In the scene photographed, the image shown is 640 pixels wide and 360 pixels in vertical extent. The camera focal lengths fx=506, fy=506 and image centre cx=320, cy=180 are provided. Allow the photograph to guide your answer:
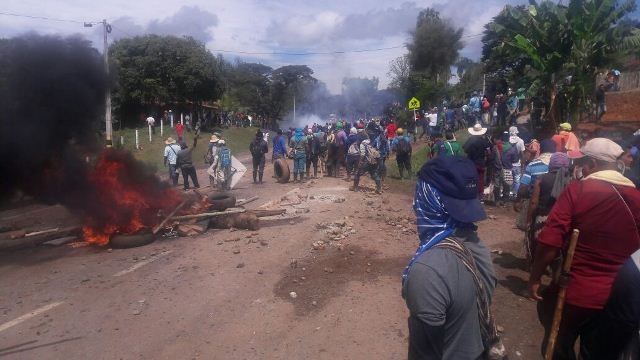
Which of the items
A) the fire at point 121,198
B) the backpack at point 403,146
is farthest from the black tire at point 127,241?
the backpack at point 403,146

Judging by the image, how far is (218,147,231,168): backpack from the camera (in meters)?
14.9

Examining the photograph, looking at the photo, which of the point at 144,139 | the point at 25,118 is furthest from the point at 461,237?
the point at 144,139

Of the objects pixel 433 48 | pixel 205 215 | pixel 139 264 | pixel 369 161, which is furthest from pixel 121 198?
pixel 433 48

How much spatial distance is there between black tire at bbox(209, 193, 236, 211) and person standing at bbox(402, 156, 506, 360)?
28.4ft

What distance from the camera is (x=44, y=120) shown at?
1198cm

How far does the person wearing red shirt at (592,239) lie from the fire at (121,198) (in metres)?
7.65

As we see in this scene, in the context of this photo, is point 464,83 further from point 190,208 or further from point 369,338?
point 369,338

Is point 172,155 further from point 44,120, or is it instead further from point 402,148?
point 402,148

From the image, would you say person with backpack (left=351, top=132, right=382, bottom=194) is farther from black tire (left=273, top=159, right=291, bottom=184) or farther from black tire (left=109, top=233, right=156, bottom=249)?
black tire (left=109, top=233, right=156, bottom=249)

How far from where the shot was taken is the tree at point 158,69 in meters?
36.4

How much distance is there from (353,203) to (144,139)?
2192cm

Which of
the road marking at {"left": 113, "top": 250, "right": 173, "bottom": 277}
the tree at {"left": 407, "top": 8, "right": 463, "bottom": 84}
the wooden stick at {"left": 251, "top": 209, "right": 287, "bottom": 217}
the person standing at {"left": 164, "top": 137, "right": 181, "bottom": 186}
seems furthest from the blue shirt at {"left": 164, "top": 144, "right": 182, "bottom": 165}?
the tree at {"left": 407, "top": 8, "right": 463, "bottom": 84}

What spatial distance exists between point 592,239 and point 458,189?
1452 millimetres

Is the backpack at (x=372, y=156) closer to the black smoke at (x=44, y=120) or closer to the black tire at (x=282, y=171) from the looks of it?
the black tire at (x=282, y=171)
